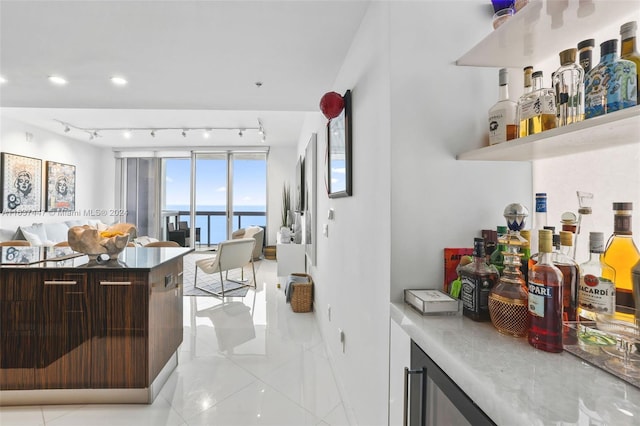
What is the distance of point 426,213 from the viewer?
1.24m

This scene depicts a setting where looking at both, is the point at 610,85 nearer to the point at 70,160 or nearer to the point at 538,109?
the point at 538,109

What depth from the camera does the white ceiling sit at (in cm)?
165

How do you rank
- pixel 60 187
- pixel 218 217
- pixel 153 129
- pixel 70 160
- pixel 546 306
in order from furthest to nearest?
pixel 218 217 < pixel 70 160 < pixel 60 187 < pixel 153 129 < pixel 546 306

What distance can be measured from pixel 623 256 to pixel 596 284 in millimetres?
100

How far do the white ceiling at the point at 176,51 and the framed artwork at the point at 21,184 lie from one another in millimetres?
2818

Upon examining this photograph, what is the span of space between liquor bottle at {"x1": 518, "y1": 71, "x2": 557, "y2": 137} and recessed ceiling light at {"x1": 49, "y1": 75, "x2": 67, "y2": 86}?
10.5 ft

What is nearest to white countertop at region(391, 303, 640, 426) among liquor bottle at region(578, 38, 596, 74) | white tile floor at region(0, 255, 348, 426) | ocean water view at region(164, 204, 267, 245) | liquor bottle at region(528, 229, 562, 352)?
liquor bottle at region(528, 229, 562, 352)

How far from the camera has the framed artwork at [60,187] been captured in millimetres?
6164

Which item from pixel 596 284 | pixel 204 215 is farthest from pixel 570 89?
pixel 204 215

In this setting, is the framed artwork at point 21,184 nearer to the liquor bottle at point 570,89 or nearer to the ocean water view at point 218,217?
the ocean water view at point 218,217

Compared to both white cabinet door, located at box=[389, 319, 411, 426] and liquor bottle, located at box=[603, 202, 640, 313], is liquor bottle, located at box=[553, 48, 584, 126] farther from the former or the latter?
white cabinet door, located at box=[389, 319, 411, 426]

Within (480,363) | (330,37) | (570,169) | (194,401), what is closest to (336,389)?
(194,401)

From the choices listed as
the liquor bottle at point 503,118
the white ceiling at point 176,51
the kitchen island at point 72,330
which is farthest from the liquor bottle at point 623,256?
the kitchen island at point 72,330

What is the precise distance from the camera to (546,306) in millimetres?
772
